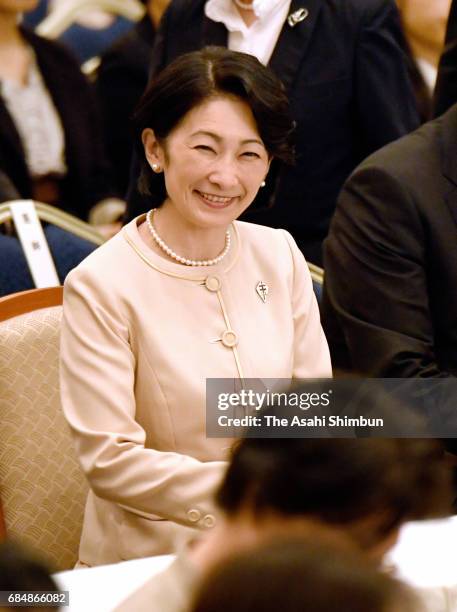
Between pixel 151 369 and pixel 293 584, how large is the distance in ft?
3.76

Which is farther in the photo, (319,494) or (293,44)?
(293,44)

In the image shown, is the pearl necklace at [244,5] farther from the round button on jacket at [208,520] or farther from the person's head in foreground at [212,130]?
the round button on jacket at [208,520]

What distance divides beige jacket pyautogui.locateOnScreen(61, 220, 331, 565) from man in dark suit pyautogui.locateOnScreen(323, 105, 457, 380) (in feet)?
0.82

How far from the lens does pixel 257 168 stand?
184 centimetres

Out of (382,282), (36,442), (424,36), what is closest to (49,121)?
(424,36)

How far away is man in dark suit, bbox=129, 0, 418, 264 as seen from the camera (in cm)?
283

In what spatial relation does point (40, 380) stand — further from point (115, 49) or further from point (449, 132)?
point (115, 49)

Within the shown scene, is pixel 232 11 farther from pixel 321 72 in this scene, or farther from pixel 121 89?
pixel 121 89

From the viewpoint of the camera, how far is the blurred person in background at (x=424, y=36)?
12.1 ft

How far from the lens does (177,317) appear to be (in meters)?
1.78

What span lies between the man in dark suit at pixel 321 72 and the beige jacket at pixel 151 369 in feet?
3.36

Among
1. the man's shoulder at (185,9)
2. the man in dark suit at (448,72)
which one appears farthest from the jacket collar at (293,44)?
the man in dark suit at (448,72)

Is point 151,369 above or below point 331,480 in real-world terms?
above

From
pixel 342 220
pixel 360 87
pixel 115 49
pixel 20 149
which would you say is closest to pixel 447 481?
pixel 342 220
